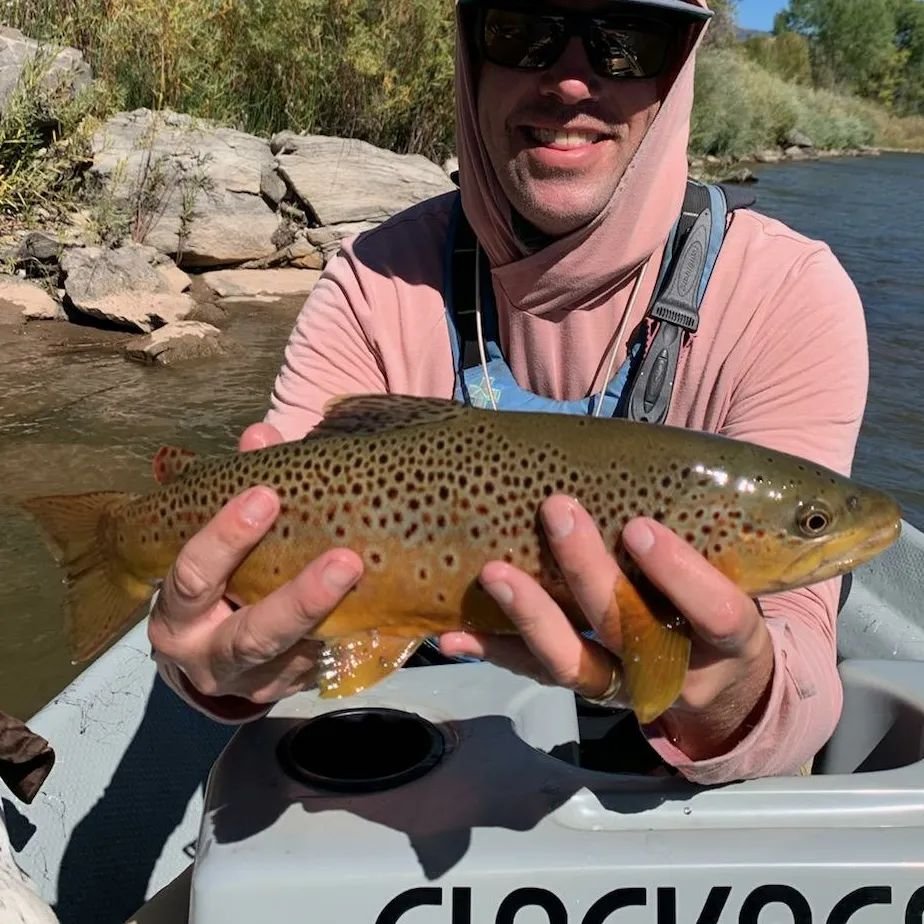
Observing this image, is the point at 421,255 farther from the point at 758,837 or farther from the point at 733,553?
the point at 758,837

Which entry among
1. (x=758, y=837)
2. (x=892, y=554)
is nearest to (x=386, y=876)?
(x=758, y=837)

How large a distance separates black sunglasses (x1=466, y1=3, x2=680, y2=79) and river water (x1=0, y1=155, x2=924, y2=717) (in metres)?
3.28

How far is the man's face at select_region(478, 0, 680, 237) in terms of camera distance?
211 cm

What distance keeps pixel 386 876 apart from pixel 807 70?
68536mm

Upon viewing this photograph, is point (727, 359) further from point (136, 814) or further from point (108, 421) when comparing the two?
point (108, 421)

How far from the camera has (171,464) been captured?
76.3 inches

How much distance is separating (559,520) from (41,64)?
34.9ft

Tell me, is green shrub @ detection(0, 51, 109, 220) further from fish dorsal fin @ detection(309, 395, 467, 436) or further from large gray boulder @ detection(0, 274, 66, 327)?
fish dorsal fin @ detection(309, 395, 467, 436)

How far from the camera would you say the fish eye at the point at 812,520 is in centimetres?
171

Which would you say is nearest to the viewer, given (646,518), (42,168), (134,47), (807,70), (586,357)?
(646,518)

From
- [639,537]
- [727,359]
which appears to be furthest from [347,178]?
[639,537]

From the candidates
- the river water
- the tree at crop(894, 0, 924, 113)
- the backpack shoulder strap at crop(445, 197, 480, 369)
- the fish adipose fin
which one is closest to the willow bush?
the river water

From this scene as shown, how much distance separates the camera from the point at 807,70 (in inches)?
2429

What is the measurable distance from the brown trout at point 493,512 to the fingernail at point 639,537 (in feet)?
0.28
